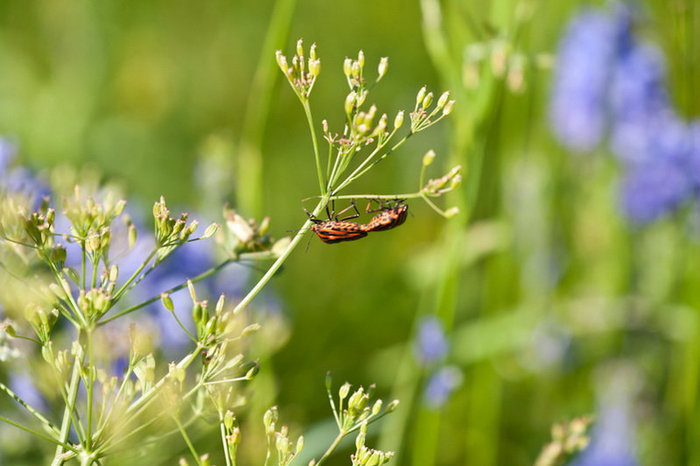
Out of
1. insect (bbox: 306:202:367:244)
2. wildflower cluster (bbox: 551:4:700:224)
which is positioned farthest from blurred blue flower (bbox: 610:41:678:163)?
insect (bbox: 306:202:367:244)

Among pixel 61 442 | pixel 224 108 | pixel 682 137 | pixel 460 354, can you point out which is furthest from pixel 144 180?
pixel 61 442

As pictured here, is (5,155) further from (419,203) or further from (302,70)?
(419,203)

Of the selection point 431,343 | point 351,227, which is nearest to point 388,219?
point 351,227

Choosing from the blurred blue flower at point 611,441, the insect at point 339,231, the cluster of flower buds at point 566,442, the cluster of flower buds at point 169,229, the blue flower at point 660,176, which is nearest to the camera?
the cluster of flower buds at point 169,229

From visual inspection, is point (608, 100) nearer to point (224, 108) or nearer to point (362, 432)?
point (224, 108)

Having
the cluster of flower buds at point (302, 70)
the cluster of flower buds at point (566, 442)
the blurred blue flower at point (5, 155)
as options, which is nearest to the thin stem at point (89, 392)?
the cluster of flower buds at point (302, 70)

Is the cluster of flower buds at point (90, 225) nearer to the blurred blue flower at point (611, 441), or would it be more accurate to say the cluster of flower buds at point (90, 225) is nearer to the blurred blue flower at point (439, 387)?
the blurred blue flower at point (439, 387)

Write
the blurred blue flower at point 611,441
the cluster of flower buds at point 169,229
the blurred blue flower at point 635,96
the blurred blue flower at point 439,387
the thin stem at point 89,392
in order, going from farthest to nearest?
1. the blurred blue flower at point 635,96
2. the blurred blue flower at point 611,441
3. the blurred blue flower at point 439,387
4. the cluster of flower buds at point 169,229
5. the thin stem at point 89,392
